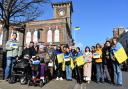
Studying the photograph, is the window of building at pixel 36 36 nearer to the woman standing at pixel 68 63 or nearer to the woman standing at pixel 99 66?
the woman standing at pixel 68 63

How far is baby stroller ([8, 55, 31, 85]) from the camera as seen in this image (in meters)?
13.3

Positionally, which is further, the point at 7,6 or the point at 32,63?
the point at 7,6

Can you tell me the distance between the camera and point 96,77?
15.5 m

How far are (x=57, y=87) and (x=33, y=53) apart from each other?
229cm

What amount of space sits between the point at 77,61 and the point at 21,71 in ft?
10.6

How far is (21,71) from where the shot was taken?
13.5 m

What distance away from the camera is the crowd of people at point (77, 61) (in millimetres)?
14148

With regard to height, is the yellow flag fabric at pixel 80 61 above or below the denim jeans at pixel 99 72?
above

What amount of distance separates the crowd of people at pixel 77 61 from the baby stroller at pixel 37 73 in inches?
21.5

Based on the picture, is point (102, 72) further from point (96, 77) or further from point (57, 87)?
point (57, 87)

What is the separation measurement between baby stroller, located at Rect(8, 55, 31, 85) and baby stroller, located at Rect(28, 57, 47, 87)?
0.23 metres

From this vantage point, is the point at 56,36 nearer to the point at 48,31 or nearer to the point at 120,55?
the point at 48,31

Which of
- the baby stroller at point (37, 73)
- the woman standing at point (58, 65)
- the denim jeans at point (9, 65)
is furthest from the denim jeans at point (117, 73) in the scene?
the denim jeans at point (9, 65)

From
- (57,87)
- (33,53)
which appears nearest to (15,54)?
(33,53)
